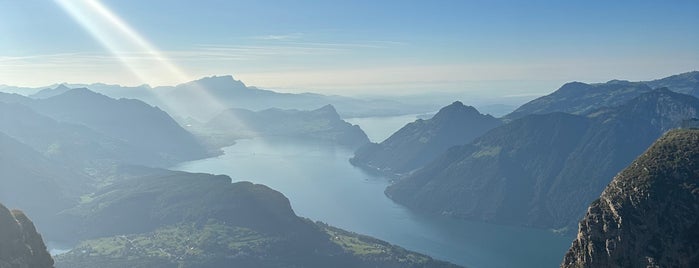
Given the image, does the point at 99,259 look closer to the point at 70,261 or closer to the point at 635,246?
the point at 70,261

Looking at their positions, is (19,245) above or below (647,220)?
below

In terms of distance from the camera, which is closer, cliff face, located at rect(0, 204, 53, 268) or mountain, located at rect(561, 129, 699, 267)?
mountain, located at rect(561, 129, 699, 267)

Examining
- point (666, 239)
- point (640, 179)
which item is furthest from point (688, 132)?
point (666, 239)

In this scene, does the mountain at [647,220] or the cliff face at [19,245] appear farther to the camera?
the cliff face at [19,245]
